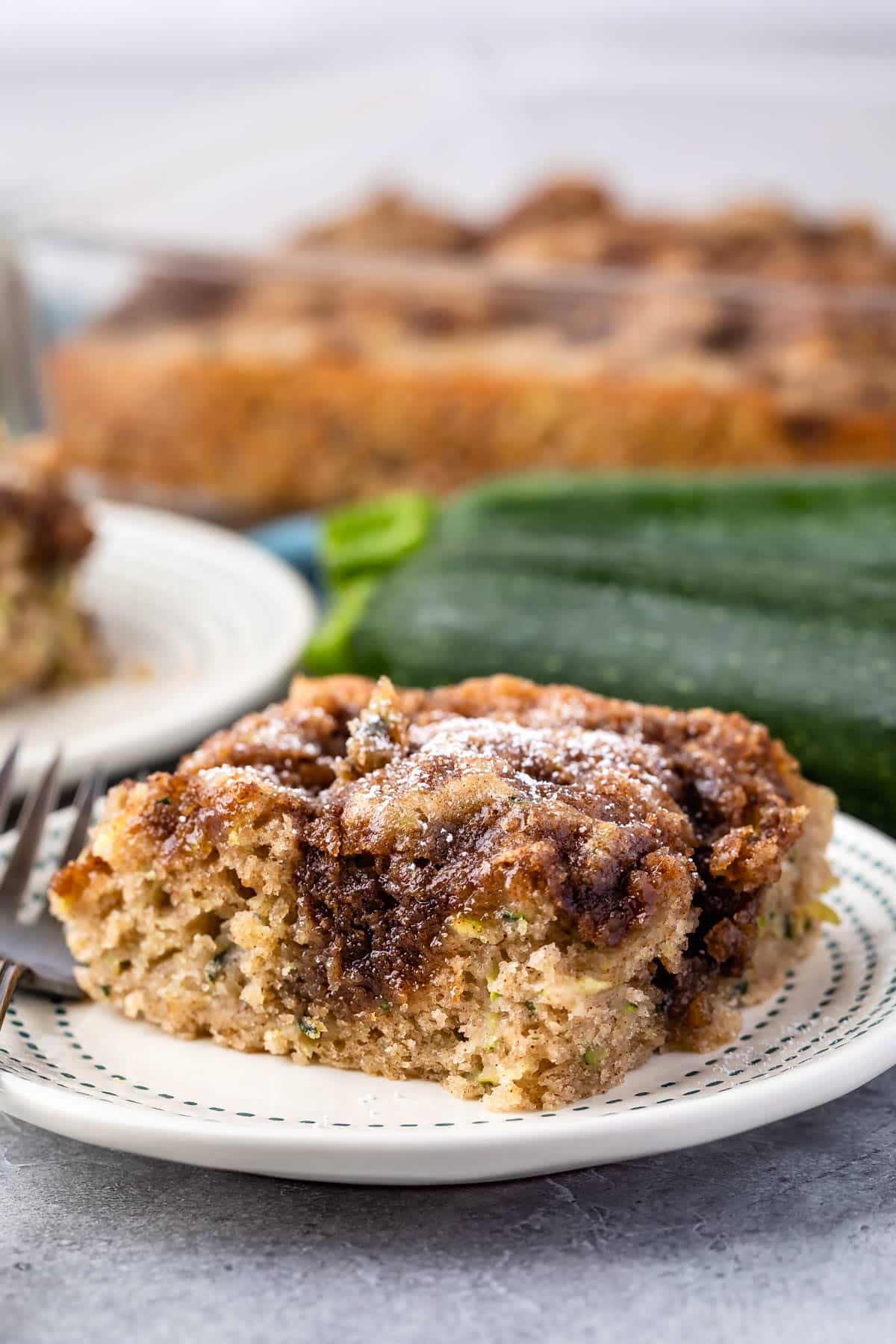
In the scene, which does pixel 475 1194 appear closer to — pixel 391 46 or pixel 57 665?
pixel 57 665

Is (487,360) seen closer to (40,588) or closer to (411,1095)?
(40,588)

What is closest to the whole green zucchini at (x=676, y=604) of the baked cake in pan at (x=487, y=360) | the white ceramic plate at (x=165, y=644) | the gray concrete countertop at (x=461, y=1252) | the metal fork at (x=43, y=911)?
the white ceramic plate at (x=165, y=644)

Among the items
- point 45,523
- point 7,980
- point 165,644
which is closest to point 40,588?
point 45,523

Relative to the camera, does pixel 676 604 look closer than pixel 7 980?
No

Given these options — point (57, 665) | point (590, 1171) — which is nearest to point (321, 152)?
point (57, 665)

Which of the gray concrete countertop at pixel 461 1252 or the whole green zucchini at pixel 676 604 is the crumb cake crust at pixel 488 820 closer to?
the gray concrete countertop at pixel 461 1252
